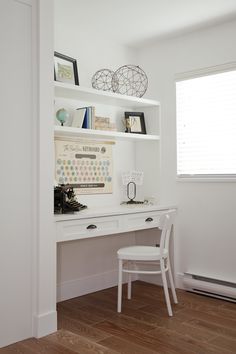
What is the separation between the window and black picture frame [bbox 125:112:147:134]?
0.38 m

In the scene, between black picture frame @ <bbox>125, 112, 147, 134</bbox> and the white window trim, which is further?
black picture frame @ <bbox>125, 112, 147, 134</bbox>

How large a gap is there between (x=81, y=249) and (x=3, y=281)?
1.23 m

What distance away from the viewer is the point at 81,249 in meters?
3.87

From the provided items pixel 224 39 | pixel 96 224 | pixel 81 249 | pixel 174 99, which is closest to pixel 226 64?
pixel 224 39

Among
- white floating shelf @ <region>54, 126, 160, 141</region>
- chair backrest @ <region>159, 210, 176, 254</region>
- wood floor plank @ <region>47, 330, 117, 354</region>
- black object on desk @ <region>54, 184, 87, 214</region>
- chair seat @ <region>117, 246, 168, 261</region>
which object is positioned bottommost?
wood floor plank @ <region>47, 330, 117, 354</region>

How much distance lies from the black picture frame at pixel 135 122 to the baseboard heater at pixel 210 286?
153 cm

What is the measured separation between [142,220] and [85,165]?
0.74 meters

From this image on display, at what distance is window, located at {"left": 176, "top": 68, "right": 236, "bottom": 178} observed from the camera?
12.3 ft

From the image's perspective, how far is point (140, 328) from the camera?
303 cm

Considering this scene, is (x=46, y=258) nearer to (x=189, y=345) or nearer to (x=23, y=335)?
(x=23, y=335)

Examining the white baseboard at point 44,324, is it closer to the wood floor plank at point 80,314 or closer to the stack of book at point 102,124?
the wood floor plank at point 80,314

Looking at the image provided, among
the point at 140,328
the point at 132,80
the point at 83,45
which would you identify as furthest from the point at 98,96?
the point at 140,328

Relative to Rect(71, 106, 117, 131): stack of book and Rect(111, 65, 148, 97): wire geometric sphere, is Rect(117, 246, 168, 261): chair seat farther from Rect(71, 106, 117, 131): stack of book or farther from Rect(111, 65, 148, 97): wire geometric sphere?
Rect(111, 65, 148, 97): wire geometric sphere

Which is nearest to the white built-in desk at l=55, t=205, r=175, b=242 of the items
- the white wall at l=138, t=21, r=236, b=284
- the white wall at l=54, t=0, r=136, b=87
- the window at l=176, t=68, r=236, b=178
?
the white wall at l=138, t=21, r=236, b=284
